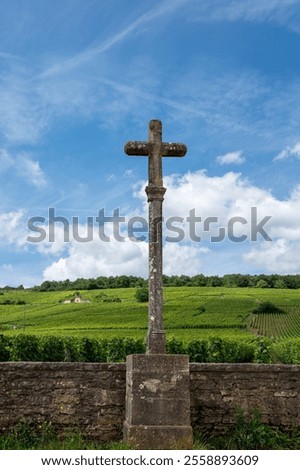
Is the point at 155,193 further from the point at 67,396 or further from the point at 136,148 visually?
the point at 67,396

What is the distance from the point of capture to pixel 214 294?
82.8m

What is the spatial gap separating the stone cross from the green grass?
37868 mm

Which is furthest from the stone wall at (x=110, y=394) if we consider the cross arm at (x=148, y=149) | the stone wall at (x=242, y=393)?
the cross arm at (x=148, y=149)

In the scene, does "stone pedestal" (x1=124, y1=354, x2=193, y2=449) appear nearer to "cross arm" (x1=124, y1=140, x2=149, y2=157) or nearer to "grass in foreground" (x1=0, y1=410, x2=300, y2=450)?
"grass in foreground" (x1=0, y1=410, x2=300, y2=450)

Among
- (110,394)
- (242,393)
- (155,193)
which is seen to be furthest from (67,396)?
(155,193)

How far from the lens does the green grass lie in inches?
2136

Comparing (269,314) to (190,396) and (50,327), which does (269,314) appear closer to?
(50,327)

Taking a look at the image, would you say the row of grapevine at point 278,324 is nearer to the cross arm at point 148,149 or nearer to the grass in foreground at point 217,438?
the grass in foreground at point 217,438

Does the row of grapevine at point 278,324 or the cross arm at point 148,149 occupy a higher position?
the cross arm at point 148,149

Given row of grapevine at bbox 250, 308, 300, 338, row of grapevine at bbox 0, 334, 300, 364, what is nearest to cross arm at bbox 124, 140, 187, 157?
row of grapevine at bbox 0, 334, 300, 364

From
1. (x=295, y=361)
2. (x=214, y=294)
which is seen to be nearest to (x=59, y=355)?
(x=295, y=361)

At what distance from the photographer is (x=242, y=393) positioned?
26.6 feet

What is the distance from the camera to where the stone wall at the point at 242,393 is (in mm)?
8031

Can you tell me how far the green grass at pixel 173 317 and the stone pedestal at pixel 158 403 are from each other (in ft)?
125
